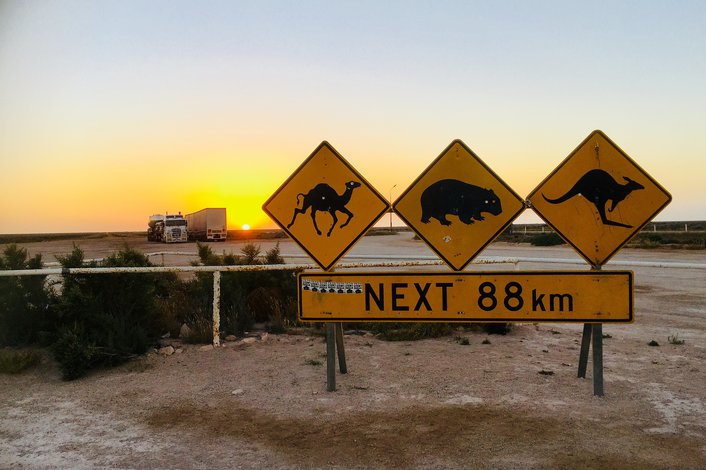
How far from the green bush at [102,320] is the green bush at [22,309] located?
1.00 feet

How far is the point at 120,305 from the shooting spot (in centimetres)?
756

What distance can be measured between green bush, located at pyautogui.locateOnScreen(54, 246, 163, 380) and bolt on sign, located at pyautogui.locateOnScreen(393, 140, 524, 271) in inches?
154

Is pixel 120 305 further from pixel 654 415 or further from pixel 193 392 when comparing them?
pixel 654 415

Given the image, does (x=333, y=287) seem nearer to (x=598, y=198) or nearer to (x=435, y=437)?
(x=435, y=437)

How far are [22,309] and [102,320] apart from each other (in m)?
1.44

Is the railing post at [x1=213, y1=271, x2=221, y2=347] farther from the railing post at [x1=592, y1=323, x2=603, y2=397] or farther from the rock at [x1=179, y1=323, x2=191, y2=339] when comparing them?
the railing post at [x1=592, y1=323, x2=603, y2=397]

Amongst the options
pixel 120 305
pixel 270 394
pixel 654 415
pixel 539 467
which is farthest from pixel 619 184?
pixel 120 305

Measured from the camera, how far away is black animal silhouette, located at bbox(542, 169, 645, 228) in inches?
225

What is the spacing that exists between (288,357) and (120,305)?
240 cm

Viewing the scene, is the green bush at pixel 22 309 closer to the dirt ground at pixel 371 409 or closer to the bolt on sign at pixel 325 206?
the dirt ground at pixel 371 409

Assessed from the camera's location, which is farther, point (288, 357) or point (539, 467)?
point (288, 357)

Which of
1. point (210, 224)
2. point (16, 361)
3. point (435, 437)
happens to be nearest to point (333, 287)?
point (435, 437)

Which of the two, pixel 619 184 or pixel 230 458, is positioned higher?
pixel 619 184

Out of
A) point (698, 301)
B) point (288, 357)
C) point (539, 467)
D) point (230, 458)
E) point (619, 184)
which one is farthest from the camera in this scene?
point (698, 301)
